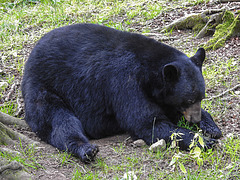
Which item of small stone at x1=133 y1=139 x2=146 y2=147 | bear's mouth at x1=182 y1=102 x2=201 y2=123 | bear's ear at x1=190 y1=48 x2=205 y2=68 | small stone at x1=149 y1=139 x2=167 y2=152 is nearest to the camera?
small stone at x1=149 y1=139 x2=167 y2=152

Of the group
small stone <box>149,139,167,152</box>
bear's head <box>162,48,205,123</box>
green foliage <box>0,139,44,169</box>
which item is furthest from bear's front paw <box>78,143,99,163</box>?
bear's head <box>162,48,205,123</box>

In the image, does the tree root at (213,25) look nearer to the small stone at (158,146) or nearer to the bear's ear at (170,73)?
the bear's ear at (170,73)

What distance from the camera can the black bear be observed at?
16.3ft

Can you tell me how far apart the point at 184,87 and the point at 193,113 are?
1.41 ft

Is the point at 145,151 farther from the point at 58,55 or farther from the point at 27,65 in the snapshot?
the point at 27,65

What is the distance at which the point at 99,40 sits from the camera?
5.48 metres

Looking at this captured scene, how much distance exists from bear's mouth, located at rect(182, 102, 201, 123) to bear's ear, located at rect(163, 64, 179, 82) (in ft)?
1.62

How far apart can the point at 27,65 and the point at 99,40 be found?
49.2 inches

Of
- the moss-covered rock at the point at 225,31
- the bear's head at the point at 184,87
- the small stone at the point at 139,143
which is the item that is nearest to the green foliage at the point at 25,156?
the small stone at the point at 139,143

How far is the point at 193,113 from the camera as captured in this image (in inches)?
199

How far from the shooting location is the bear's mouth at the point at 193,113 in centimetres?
504

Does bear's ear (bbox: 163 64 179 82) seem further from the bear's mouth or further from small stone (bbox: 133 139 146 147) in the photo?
small stone (bbox: 133 139 146 147)

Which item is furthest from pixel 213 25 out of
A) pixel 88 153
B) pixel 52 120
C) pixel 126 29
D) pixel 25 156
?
pixel 25 156

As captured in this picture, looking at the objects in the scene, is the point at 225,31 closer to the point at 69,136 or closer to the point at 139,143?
the point at 139,143
